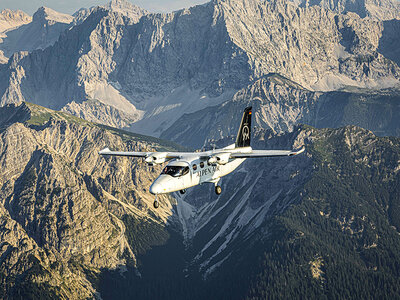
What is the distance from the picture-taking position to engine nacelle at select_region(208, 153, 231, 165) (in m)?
122

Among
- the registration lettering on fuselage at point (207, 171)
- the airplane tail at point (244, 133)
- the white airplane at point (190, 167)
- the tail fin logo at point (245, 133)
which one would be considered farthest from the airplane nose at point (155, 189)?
the tail fin logo at point (245, 133)

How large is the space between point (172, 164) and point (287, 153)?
28.0 m

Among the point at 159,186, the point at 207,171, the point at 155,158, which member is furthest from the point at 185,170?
the point at 155,158

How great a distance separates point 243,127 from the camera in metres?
146

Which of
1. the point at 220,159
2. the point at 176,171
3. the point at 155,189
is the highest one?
the point at 176,171

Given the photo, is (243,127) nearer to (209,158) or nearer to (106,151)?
(209,158)

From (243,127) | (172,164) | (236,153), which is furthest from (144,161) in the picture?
(243,127)

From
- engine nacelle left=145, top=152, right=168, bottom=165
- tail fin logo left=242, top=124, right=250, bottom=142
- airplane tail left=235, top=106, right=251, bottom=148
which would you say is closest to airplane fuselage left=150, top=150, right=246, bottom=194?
engine nacelle left=145, top=152, right=168, bottom=165

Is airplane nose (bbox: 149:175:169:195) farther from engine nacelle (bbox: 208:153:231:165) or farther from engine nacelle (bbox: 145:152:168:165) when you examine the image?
engine nacelle (bbox: 208:153:231:165)

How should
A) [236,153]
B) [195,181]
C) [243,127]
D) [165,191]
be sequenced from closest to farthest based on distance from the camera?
[165,191] → [195,181] → [236,153] → [243,127]

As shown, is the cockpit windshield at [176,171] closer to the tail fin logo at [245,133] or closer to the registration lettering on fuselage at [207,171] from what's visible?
the registration lettering on fuselage at [207,171]

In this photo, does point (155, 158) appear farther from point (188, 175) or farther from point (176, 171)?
point (188, 175)

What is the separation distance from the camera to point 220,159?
123 m

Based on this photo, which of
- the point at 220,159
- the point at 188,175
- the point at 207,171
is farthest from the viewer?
the point at 207,171
